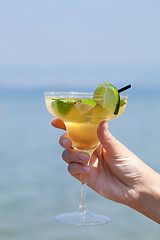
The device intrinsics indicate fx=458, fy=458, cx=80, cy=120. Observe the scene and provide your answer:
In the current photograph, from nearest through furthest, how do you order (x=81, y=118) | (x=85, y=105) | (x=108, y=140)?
(x=85, y=105) < (x=81, y=118) < (x=108, y=140)

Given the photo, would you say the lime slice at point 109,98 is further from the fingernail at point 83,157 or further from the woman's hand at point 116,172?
the fingernail at point 83,157

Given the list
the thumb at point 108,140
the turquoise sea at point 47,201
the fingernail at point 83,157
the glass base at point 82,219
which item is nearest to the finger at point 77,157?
the fingernail at point 83,157

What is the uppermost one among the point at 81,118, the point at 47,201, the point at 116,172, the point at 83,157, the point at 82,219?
the point at 81,118

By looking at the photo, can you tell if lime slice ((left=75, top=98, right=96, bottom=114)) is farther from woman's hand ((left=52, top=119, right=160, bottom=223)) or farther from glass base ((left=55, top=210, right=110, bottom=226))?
glass base ((left=55, top=210, right=110, bottom=226))

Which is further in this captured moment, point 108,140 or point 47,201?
point 47,201

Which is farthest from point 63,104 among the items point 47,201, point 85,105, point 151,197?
point 47,201

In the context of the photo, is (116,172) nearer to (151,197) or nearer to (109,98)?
(151,197)

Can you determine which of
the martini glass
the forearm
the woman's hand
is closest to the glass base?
the martini glass
